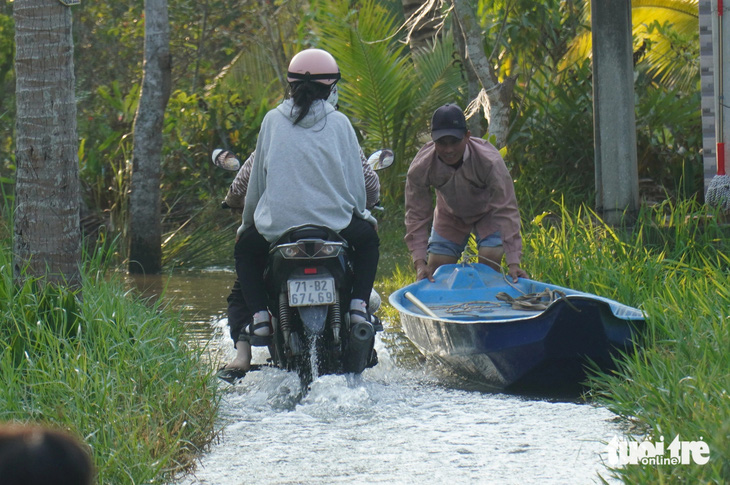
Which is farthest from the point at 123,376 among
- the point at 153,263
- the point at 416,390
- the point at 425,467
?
the point at 153,263

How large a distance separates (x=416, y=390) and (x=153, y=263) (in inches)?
229

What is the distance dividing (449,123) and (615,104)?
2.35 metres

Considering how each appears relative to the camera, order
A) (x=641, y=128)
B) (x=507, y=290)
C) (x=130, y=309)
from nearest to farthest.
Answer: (x=130, y=309)
(x=507, y=290)
(x=641, y=128)

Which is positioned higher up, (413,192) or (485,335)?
(413,192)

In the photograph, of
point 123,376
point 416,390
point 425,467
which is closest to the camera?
point 425,467

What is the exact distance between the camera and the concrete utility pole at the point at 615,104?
27.7 feet

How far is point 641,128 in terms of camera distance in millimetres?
11797

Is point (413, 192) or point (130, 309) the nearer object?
point (130, 309)

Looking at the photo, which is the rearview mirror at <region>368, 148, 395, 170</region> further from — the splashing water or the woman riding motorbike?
the splashing water

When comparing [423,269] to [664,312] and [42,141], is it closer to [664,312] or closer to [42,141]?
[664,312]

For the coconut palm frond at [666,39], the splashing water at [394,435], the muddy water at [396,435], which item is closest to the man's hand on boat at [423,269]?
the muddy water at [396,435]

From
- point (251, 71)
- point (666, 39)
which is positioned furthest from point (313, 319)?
point (251, 71)

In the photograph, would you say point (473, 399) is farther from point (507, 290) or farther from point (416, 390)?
point (507, 290)

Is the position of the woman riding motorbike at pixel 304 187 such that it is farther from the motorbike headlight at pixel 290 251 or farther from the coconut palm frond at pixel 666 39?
the coconut palm frond at pixel 666 39
